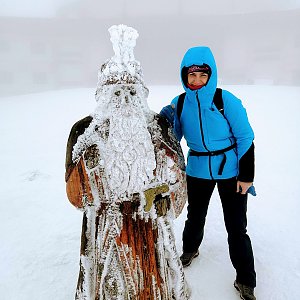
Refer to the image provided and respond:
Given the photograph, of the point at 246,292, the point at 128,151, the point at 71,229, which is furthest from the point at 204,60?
the point at 71,229

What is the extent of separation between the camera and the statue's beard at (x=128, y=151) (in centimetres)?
113

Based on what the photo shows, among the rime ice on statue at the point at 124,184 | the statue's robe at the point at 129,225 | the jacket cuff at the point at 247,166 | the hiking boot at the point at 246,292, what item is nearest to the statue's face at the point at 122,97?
the rime ice on statue at the point at 124,184

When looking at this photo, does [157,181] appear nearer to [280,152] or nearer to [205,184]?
[205,184]

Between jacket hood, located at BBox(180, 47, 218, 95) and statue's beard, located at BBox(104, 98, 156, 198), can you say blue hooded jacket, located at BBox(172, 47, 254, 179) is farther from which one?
statue's beard, located at BBox(104, 98, 156, 198)

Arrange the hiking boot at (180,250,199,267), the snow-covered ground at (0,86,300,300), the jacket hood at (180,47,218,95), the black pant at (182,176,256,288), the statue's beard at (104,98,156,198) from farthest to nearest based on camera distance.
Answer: the hiking boot at (180,250,199,267)
the snow-covered ground at (0,86,300,300)
the black pant at (182,176,256,288)
the jacket hood at (180,47,218,95)
the statue's beard at (104,98,156,198)

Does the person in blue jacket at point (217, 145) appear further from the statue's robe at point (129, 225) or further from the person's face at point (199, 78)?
the statue's robe at point (129, 225)

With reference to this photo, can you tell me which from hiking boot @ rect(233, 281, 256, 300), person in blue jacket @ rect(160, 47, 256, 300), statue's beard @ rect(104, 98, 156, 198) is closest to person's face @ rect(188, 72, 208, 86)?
person in blue jacket @ rect(160, 47, 256, 300)

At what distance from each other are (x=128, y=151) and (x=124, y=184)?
130mm

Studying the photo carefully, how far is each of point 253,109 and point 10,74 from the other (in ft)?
51.0

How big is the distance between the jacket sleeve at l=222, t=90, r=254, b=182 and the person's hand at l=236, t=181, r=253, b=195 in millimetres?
26

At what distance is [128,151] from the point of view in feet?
3.72

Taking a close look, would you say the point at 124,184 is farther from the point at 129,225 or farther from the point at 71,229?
the point at 71,229

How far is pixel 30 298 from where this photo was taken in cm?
192

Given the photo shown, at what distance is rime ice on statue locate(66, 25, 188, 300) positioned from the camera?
1143 mm
